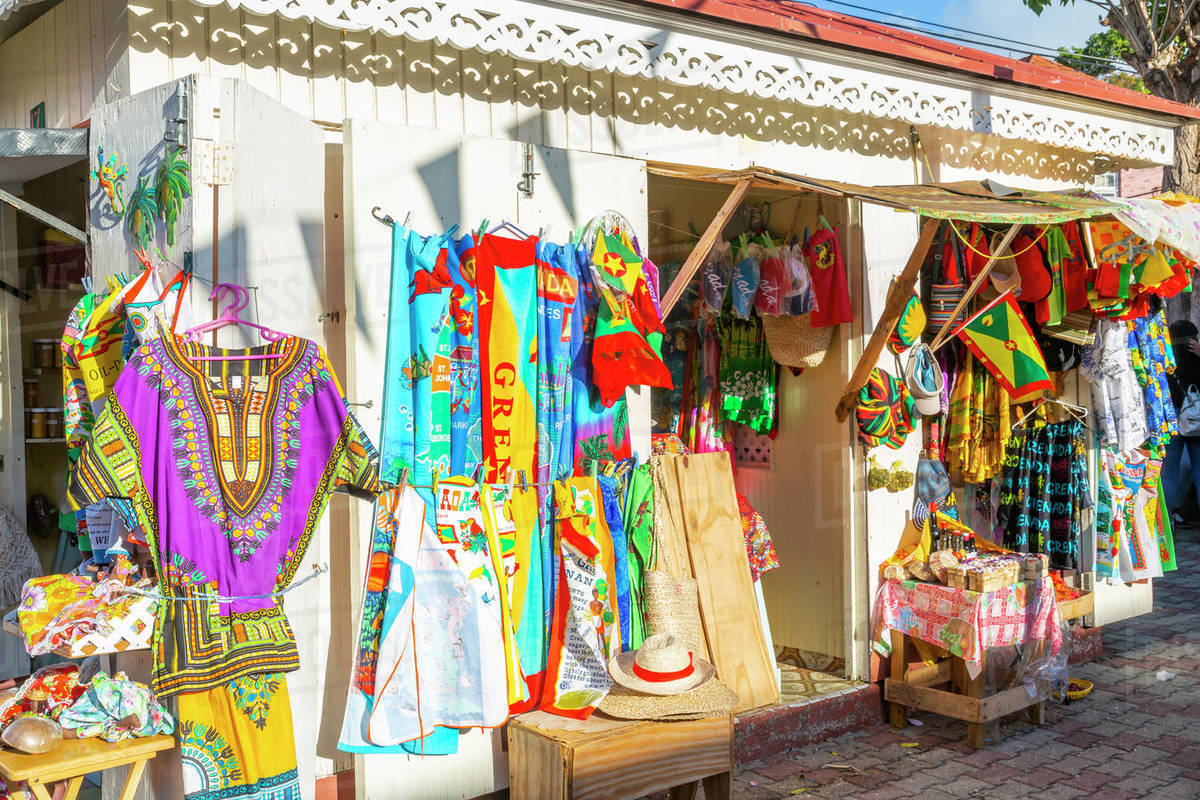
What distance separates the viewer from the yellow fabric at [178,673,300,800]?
10.4 ft

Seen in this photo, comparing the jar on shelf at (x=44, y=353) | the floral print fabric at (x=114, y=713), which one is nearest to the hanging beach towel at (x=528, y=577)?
the floral print fabric at (x=114, y=713)

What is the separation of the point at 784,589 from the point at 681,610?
174cm

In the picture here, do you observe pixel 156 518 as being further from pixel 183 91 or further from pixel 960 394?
pixel 960 394

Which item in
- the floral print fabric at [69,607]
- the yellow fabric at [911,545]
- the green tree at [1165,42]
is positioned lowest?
the yellow fabric at [911,545]

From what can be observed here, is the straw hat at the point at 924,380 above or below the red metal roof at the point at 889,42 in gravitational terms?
below

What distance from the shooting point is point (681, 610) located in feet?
14.4

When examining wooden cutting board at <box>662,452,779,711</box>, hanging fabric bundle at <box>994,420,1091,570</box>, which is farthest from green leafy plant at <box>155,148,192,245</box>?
hanging fabric bundle at <box>994,420,1091,570</box>

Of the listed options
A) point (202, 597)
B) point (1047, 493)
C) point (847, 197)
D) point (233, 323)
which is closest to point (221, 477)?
point (202, 597)

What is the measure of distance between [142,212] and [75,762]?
165 cm

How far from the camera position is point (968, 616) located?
5.09m

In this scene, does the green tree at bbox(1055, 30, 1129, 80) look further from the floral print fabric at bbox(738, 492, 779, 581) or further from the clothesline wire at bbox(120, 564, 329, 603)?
the clothesline wire at bbox(120, 564, 329, 603)

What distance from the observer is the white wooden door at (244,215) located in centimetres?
325

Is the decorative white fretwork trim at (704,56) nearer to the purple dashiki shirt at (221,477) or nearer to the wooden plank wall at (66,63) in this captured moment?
the wooden plank wall at (66,63)

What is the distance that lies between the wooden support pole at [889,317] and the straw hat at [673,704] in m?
2.05
